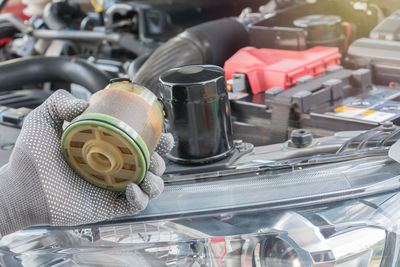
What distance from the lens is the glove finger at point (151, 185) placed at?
0.89 m

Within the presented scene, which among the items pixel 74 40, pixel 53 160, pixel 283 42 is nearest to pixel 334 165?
pixel 53 160

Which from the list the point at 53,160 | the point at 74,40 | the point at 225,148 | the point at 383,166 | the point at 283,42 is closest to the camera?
the point at 53,160

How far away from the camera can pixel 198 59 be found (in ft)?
5.33

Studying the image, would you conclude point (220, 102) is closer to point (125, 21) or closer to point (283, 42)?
point (283, 42)

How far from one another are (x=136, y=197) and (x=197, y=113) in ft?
0.82

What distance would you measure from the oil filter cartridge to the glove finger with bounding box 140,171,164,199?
2 centimetres

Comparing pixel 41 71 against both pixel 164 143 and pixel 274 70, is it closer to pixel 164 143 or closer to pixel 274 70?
pixel 274 70

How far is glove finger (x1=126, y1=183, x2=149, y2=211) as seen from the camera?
867 mm

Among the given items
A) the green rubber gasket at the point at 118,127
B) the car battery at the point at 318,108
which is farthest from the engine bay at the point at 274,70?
the green rubber gasket at the point at 118,127

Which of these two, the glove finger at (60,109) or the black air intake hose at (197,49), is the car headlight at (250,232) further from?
the black air intake hose at (197,49)

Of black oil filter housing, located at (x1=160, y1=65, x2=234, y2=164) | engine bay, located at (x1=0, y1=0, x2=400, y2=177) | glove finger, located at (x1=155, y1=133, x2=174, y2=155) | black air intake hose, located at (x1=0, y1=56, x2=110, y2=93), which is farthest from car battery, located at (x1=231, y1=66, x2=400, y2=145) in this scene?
black air intake hose, located at (x1=0, y1=56, x2=110, y2=93)

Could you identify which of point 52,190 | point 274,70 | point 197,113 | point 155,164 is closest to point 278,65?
point 274,70

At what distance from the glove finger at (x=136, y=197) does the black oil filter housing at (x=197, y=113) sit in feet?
0.68

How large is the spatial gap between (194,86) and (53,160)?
1.01 feet
